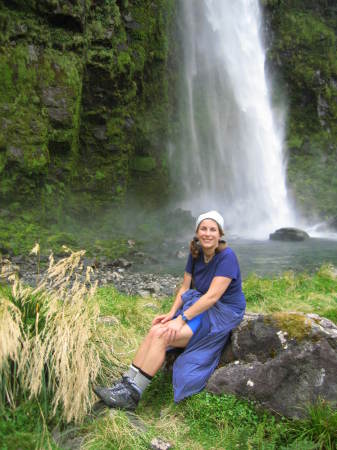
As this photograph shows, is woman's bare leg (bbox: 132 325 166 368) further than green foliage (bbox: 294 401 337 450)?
Result: Yes

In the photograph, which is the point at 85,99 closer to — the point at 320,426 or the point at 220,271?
the point at 220,271

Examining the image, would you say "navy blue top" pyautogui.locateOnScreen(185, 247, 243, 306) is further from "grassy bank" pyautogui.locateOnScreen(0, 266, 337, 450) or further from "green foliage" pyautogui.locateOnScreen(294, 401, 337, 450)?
"green foliage" pyautogui.locateOnScreen(294, 401, 337, 450)

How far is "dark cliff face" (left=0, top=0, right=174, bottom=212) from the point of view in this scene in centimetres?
1294

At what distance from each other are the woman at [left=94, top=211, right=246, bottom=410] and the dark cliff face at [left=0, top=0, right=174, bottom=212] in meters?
11.1

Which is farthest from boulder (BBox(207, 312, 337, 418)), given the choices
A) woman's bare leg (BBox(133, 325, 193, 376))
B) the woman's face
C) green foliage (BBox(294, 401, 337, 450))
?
the woman's face

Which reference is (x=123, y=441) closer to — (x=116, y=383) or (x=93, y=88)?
(x=116, y=383)

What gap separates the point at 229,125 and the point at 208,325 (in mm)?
22953

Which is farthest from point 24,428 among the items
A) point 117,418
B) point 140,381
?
point 140,381

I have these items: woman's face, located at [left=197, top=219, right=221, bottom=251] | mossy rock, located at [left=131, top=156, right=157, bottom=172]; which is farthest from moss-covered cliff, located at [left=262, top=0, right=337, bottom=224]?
woman's face, located at [left=197, top=219, right=221, bottom=251]

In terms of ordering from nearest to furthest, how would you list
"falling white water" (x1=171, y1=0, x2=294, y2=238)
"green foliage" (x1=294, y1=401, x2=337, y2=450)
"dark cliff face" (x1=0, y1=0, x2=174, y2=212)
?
"green foliage" (x1=294, y1=401, x2=337, y2=450)
"dark cliff face" (x1=0, y1=0, x2=174, y2=212)
"falling white water" (x1=171, y1=0, x2=294, y2=238)

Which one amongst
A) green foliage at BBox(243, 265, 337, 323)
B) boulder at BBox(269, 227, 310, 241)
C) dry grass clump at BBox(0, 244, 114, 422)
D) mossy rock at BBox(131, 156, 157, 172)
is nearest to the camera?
dry grass clump at BBox(0, 244, 114, 422)

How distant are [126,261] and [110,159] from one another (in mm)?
6654

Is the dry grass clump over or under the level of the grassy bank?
over

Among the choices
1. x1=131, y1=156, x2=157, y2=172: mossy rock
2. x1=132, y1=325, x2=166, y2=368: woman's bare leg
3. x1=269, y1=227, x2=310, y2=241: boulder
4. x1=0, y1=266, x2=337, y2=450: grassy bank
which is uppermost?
x1=131, y1=156, x2=157, y2=172: mossy rock
